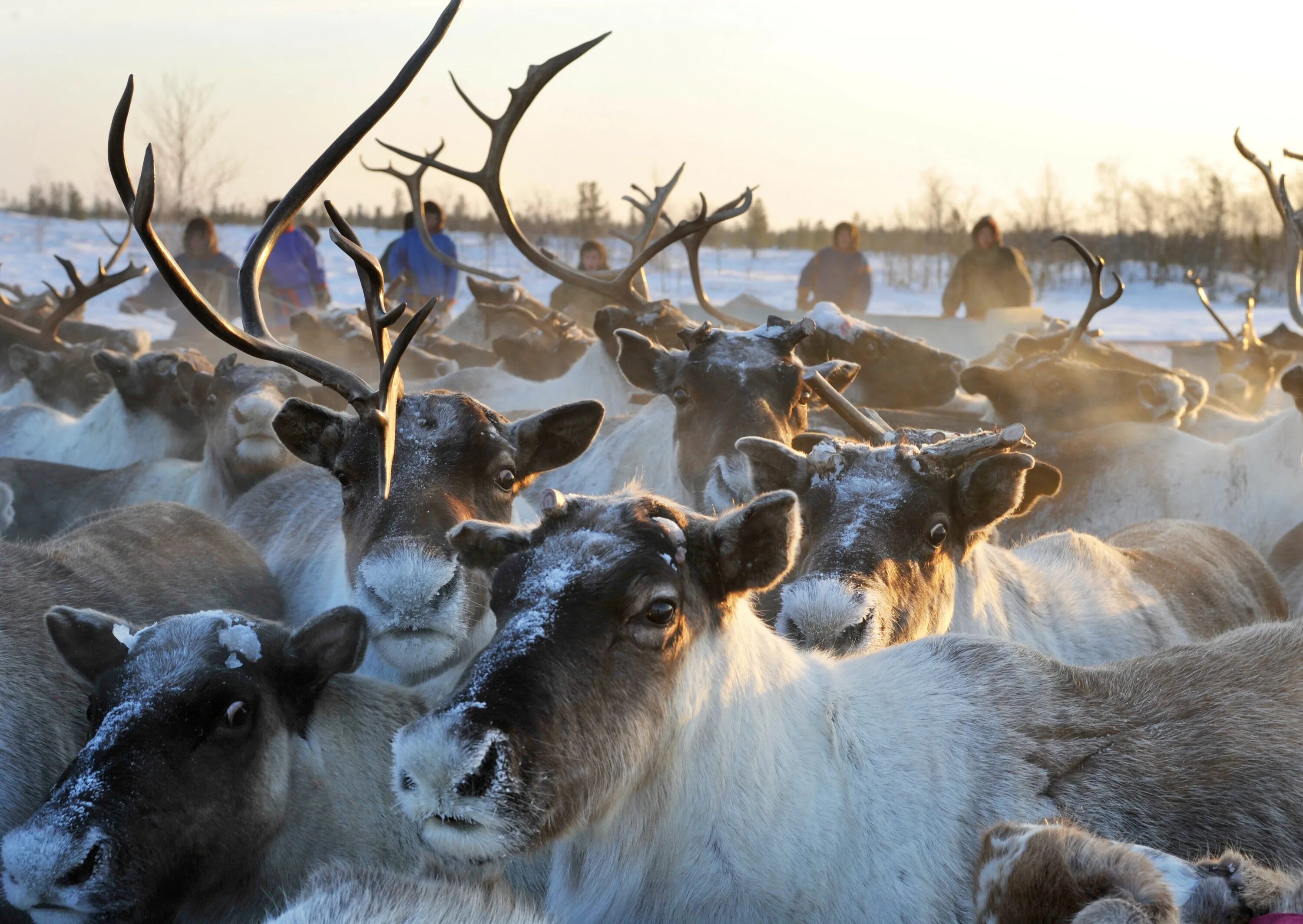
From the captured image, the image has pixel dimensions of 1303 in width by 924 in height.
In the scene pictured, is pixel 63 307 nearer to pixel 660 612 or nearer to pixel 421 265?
pixel 421 265

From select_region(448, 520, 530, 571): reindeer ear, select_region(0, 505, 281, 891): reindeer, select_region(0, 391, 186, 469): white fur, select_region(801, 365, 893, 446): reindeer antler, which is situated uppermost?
select_region(801, 365, 893, 446): reindeer antler

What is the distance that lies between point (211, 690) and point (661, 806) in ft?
4.17

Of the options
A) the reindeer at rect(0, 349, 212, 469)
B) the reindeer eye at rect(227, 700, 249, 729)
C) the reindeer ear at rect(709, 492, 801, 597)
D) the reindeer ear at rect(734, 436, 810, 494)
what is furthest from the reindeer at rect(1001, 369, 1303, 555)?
the reindeer at rect(0, 349, 212, 469)

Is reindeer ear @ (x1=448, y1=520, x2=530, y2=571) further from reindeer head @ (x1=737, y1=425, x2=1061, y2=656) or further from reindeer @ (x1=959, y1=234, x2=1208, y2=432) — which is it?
reindeer @ (x1=959, y1=234, x2=1208, y2=432)

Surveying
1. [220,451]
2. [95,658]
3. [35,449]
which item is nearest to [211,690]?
[95,658]

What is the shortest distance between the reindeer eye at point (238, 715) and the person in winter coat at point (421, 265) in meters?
11.1

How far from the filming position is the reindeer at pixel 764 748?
112 inches

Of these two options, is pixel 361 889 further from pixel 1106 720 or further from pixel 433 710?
pixel 1106 720

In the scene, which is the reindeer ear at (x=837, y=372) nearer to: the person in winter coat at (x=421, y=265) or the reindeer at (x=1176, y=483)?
the reindeer at (x=1176, y=483)

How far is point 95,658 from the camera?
11.6 ft

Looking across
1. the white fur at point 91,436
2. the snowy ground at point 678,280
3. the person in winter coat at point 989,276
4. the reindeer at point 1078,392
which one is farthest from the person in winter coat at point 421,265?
the reindeer at point 1078,392

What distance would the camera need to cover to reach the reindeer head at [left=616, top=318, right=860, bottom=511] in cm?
570

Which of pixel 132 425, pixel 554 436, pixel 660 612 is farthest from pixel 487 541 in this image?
pixel 132 425

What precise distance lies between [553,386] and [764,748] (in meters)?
6.80
